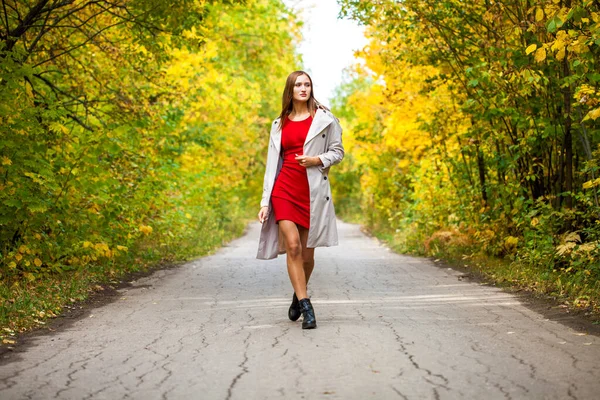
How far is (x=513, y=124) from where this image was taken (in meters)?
11.9

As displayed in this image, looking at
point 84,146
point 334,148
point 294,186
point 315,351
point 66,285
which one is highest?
point 84,146

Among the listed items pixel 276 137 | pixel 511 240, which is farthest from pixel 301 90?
pixel 511 240

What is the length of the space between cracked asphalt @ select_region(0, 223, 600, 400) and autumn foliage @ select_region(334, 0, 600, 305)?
4.55 ft

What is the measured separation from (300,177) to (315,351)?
6.20ft

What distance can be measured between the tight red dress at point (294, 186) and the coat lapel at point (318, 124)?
0.19 feet

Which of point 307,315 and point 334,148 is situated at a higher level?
point 334,148

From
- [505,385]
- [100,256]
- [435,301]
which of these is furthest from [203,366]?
[100,256]

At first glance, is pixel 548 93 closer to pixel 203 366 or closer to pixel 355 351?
pixel 355 351

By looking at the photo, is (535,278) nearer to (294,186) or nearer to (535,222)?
(535,222)

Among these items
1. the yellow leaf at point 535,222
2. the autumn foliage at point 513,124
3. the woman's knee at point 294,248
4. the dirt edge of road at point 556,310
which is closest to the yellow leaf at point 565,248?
the autumn foliage at point 513,124

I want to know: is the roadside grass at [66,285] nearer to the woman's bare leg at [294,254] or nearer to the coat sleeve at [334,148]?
the woman's bare leg at [294,254]

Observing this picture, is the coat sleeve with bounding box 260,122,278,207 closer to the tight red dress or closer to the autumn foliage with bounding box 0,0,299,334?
the tight red dress

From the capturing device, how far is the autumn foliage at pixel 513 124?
919cm

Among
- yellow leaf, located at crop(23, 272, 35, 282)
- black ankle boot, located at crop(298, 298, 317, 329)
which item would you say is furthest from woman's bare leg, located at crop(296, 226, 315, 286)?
yellow leaf, located at crop(23, 272, 35, 282)
